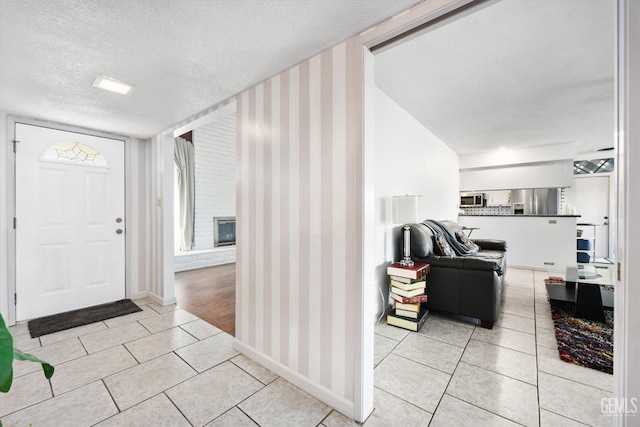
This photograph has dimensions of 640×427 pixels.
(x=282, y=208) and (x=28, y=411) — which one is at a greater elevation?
(x=282, y=208)

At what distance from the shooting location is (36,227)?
289 centimetres

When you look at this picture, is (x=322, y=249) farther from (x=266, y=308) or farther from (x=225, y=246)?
(x=225, y=246)

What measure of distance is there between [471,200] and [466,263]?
4.17m

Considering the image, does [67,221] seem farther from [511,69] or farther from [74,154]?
[511,69]

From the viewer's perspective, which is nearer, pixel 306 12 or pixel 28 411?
pixel 306 12

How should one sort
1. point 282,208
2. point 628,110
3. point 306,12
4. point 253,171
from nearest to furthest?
1. point 628,110
2. point 306,12
3. point 282,208
4. point 253,171

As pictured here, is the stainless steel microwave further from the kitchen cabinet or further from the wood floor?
the wood floor

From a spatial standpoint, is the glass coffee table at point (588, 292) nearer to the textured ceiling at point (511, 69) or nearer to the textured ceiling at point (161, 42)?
the textured ceiling at point (511, 69)

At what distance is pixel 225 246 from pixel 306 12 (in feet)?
17.4

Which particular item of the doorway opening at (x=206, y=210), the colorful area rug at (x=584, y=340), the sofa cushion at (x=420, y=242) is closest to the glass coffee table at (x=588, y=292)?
the colorful area rug at (x=584, y=340)

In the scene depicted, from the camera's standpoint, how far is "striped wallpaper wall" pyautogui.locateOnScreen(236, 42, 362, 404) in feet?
5.13

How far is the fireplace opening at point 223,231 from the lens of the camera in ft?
18.8

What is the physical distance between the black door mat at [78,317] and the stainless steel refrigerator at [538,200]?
23.8 ft

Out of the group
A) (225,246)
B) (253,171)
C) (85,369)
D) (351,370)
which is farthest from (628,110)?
(225,246)
